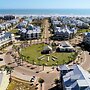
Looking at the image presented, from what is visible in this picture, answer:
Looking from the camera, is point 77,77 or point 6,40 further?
point 6,40

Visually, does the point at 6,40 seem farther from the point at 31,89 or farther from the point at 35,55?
the point at 31,89

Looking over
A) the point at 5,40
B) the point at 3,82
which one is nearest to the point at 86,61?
the point at 3,82

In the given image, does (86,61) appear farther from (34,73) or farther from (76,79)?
(76,79)

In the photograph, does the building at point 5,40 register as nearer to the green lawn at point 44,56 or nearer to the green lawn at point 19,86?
the green lawn at point 44,56

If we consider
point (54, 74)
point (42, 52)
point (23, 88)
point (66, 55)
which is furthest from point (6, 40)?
point (23, 88)

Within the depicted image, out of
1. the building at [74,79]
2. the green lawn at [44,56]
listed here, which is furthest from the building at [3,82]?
the green lawn at [44,56]

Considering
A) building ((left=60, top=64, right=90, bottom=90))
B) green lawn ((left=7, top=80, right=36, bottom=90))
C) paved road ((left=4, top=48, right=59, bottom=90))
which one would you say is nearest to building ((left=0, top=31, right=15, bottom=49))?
paved road ((left=4, top=48, right=59, bottom=90))
